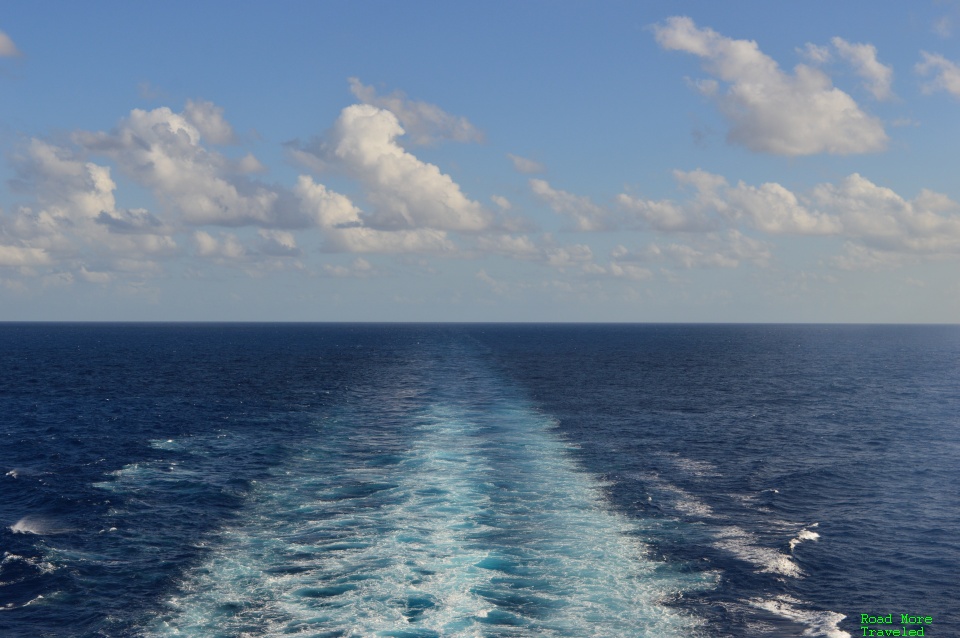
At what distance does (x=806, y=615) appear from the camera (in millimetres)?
34344

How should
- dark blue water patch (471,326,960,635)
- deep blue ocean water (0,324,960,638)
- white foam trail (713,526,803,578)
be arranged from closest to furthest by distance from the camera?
deep blue ocean water (0,324,960,638), dark blue water patch (471,326,960,635), white foam trail (713,526,803,578)

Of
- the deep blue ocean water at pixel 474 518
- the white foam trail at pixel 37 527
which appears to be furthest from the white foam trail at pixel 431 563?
the white foam trail at pixel 37 527

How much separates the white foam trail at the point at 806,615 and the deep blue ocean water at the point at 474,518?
0.13m

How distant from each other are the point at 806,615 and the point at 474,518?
65.7ft

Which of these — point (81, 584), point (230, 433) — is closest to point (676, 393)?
point (230, 433)

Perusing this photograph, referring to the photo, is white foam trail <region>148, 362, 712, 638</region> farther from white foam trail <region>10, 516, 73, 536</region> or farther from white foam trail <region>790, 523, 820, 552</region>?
white foam trail <region>10, 516, 73, 536</region>

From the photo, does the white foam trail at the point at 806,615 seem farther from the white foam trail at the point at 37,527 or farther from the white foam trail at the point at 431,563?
the white foam trail at the point at 37,527

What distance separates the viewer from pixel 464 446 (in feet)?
230

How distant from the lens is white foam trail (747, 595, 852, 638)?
107ft

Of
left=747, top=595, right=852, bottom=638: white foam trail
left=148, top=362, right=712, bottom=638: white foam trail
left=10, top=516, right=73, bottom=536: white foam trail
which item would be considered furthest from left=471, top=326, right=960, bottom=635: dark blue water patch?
left=10, top=516, right=73, bottom=536: white foam trail

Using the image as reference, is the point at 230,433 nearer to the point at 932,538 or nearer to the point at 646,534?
the point at 646,534

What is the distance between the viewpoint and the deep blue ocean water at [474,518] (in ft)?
112

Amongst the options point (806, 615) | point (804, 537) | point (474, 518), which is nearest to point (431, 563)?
point (474, 518)

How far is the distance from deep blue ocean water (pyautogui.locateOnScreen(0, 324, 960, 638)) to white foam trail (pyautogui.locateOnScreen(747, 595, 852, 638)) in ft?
0.42
